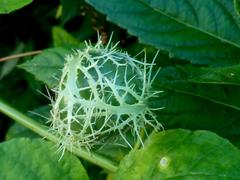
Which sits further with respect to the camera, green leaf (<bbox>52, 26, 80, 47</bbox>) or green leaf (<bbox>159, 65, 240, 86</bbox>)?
green leaf (<bbox>52, 26, 80, 47</bbox>)

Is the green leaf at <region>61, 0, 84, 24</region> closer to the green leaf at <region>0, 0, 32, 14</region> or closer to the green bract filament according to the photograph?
the green leaf at <region>0, 0, 32, 14</region>

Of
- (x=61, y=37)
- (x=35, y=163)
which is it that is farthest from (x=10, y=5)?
(x=61, y=37)

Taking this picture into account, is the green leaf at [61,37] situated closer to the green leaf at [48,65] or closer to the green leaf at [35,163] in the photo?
the green leaf at [48,65]

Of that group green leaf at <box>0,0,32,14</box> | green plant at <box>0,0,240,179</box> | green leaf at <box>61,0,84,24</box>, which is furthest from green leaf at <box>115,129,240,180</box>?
green leaf at <box>61,0,84,24</box>

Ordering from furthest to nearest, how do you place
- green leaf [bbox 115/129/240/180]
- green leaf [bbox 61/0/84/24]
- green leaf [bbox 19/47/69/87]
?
green leaf [bbox 61/0/84/24] → green leaf [bbox 19/47/69/87] → green leaf [bbox 115/129/240/180]

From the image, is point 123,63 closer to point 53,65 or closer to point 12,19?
point 53,65

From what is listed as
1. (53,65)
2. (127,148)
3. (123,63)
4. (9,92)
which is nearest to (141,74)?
(123,63)

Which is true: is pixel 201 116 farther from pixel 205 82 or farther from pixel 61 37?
pixel 61 37
